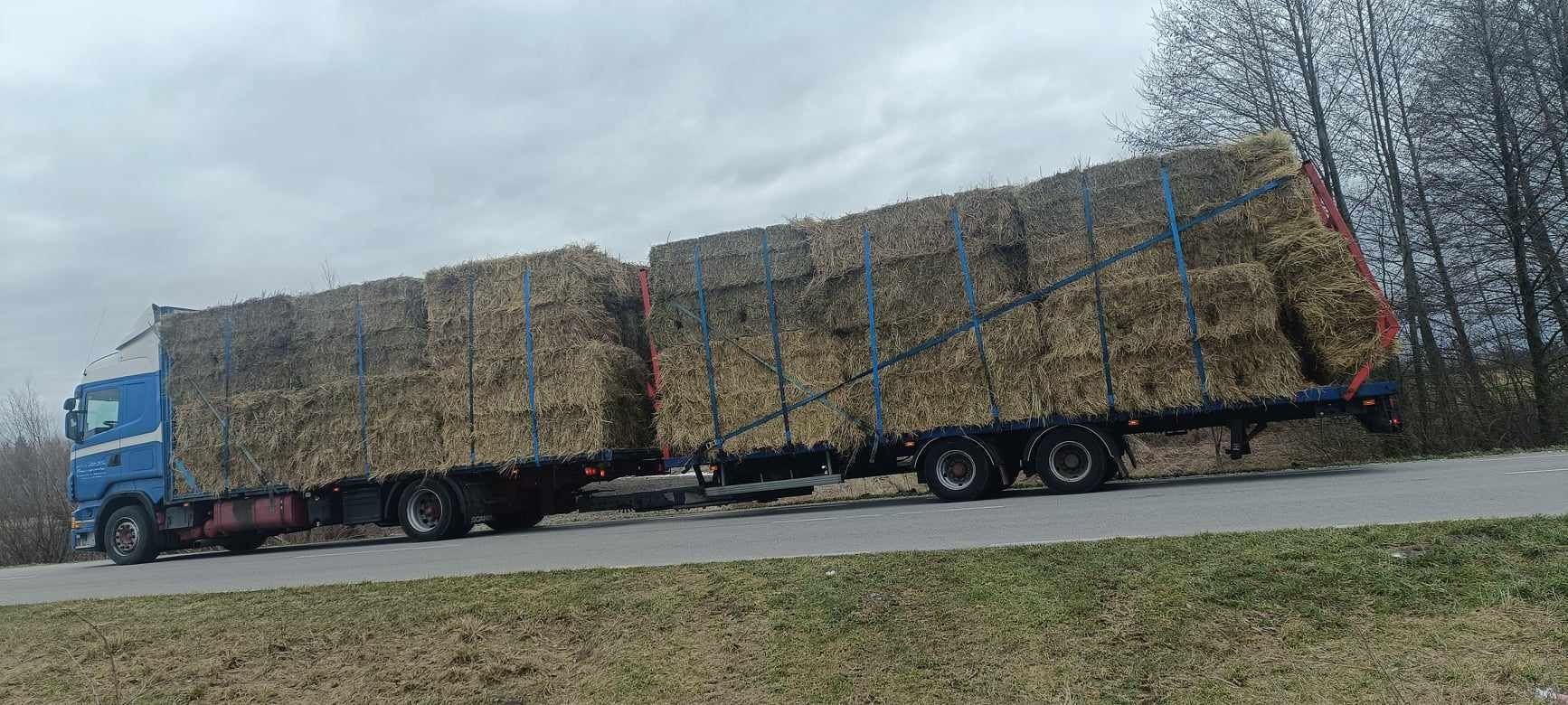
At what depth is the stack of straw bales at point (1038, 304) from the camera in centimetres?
1150

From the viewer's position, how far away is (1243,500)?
9.15 meters

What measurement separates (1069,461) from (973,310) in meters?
2.25

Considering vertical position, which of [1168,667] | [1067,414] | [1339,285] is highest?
[1339,285]

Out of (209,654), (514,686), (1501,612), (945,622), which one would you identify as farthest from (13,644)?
(1501,612)

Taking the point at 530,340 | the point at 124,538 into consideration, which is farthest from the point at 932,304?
the point at 124,538

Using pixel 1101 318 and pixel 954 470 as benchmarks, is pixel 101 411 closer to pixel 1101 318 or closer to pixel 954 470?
pixel 954 470

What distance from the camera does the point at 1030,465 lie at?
1262 cm

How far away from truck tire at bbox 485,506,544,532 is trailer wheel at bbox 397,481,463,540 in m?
1.02

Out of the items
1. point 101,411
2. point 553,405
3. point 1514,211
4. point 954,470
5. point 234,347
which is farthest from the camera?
point 1514,211

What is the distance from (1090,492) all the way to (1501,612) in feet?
24.3

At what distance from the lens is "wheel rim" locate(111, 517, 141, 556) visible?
15.8 m

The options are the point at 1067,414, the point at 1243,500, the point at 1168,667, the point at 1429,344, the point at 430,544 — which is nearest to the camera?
the point at 1168,667

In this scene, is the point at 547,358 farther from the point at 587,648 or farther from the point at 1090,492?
the point at 587,648

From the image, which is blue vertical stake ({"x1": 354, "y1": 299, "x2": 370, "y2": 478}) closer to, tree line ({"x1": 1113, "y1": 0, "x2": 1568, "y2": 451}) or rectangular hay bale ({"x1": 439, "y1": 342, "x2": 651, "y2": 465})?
rectangular hay bale ({"x1": 439, "y1": 342, "x2": 651, "y2": 465})
